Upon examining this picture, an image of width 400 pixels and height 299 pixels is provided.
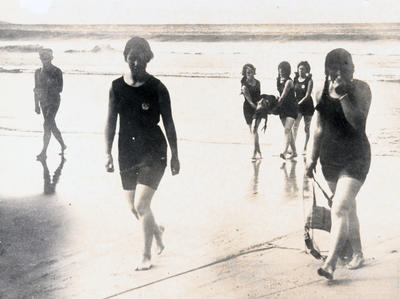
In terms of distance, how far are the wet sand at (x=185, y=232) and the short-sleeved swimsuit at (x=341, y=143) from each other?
601 mm

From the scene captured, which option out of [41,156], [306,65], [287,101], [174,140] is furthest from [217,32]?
[41,156]

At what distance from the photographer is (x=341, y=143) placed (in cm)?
395

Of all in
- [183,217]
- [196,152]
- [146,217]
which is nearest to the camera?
[146,217]

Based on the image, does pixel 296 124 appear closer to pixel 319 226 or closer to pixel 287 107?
pixel 287 107

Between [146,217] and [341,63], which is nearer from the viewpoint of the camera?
[341,63]

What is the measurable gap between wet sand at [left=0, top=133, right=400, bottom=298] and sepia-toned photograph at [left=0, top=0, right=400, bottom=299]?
1 centimetres

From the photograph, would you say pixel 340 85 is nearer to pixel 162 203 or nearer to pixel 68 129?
pixel 162 203

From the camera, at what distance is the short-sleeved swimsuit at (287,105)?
18.6 ft

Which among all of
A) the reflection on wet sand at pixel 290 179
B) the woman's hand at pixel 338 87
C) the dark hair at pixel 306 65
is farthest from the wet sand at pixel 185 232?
the woman's hand at pixel 338 87

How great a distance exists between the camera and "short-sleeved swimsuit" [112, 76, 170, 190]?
423 centimetres

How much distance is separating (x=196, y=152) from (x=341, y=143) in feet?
7.21

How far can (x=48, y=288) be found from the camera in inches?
168

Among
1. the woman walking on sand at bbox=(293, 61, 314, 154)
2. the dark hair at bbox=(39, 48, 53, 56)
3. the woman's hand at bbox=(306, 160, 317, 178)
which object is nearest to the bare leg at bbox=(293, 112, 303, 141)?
the woman walking on sand at bbox=(293, 61, 314, 154)

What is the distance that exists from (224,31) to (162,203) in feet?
4.26
